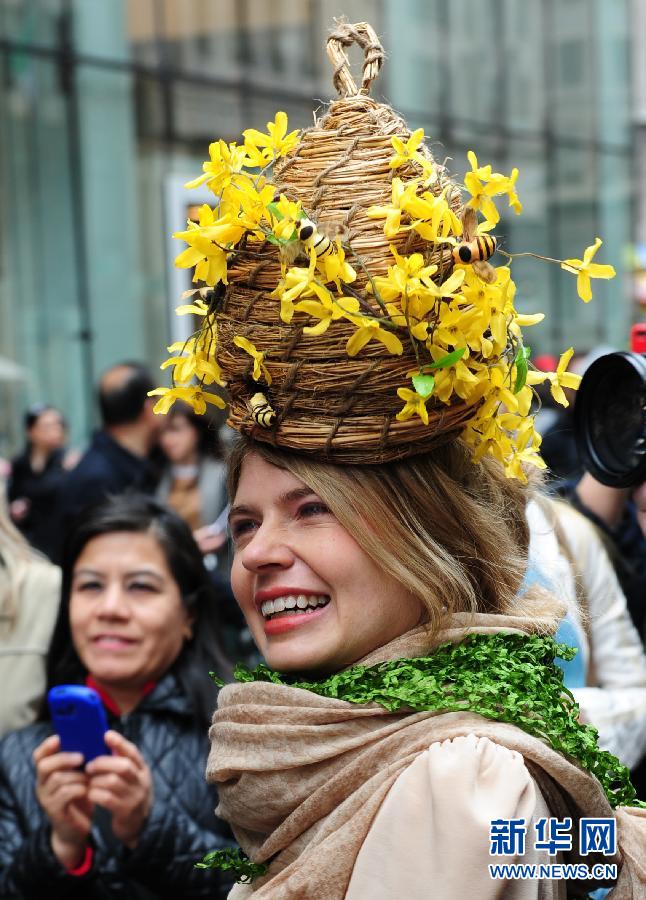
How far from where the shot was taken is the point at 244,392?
2.12m

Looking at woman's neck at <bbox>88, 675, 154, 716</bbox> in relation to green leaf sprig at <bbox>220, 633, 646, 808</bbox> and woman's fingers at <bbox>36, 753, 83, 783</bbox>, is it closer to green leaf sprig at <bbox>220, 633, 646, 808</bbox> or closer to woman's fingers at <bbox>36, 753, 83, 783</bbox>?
woman's fingers at <bbox>36, 753, 83, 783</bbox>

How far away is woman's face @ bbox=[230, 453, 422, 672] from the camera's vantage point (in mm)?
2006

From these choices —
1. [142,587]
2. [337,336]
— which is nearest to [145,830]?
[142,587]

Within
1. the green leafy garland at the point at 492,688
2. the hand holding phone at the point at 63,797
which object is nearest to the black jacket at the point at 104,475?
the hand holding phone at the point at 63,797

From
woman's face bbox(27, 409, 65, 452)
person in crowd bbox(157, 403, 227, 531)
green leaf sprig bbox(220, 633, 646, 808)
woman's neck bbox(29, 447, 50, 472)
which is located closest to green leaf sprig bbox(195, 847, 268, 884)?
green leaf sprig bbox(220, 633, 646, 808)

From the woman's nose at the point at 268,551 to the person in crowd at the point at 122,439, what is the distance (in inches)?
172

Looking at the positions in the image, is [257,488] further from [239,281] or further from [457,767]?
[457,767]

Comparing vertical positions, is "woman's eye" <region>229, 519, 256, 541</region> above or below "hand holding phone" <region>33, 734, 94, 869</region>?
above

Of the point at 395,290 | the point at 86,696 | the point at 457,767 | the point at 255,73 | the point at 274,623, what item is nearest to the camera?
the point at 457,767

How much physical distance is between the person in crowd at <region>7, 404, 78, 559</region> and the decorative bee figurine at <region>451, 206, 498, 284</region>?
19.8 feet

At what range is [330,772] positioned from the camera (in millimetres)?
1909

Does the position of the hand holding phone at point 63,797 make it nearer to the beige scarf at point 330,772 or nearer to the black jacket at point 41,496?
the beige scarf at point 330,772

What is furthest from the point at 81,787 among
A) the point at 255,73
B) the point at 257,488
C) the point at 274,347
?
the point at 255,73

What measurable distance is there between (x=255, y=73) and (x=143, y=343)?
11.9ft
